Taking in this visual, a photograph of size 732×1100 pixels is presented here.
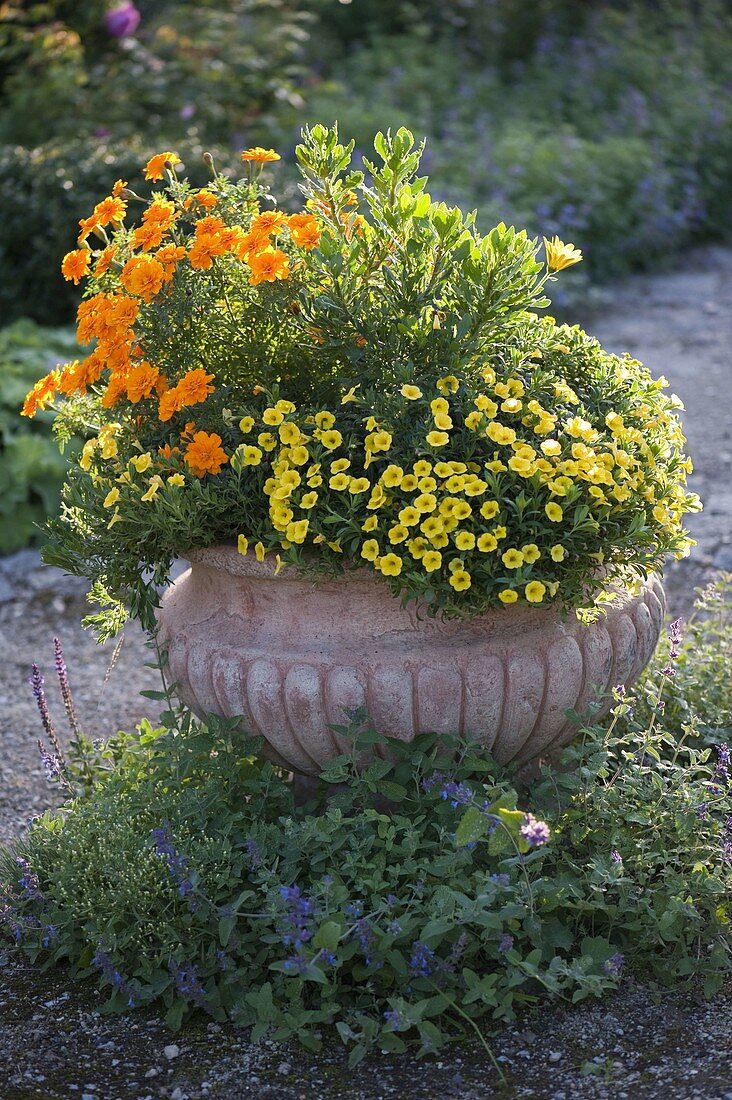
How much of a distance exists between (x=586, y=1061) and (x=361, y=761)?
71cm

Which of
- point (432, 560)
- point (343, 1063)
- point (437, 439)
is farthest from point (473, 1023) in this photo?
point (437, 439)

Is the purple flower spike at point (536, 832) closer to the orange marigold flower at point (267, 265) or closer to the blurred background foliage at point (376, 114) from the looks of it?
the orange marigold flower at point (267, 265)

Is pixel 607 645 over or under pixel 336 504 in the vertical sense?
under

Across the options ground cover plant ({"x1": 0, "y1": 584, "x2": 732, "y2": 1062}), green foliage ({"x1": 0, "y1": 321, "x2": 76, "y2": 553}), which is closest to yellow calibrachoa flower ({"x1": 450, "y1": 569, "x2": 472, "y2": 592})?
ground cover plant ({"x1": 0, "y1": 584, "x2": 732, "y2": 1062})

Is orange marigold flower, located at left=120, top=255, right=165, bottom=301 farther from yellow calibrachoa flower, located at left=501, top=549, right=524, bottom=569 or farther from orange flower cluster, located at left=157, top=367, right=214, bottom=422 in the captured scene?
yellow calibrachoa flower, located at left=501, top=549, right=524, bottom=569

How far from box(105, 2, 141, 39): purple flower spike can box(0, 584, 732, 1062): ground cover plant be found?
634 centimetres

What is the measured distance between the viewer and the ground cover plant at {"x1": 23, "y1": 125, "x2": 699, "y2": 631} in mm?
2381

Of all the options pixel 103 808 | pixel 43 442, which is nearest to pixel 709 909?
pixel 103 808

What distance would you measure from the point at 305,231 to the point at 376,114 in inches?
236

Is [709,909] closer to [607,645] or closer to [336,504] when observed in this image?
[607,645]

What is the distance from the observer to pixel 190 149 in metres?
6.36

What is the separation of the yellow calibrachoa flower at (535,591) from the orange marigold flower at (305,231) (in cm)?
80

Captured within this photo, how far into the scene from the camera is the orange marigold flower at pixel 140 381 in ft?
8.23

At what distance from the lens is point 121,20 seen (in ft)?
25.5
